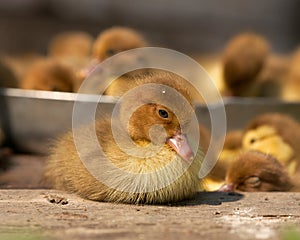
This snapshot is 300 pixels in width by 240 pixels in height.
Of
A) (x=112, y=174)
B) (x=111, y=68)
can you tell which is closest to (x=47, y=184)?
(x=112, y=174)

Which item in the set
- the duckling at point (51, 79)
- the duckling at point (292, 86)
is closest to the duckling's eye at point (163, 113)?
the duckling at point (51, 79)

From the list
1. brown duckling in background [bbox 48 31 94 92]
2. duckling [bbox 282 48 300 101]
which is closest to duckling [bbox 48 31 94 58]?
brown duckling in background [bbox 48 31 94 92]

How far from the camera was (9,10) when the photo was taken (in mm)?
8102

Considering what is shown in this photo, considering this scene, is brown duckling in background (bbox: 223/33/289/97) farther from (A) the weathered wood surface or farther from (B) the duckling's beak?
(B) the duckling's beak

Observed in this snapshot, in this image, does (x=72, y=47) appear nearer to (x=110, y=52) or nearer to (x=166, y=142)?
(x=110, y=52)

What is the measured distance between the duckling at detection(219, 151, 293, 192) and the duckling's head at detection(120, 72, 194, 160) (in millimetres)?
677

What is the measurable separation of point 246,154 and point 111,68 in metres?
1.10

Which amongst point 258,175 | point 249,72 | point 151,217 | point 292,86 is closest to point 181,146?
point 151,217

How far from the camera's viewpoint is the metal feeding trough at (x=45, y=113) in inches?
163

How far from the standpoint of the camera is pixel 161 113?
115 inches

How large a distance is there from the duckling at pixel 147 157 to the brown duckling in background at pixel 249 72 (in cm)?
220

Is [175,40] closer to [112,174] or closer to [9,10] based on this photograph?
[9,10]

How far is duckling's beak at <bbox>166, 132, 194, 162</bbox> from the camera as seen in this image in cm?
287

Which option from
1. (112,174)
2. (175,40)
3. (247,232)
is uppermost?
(175,40)
